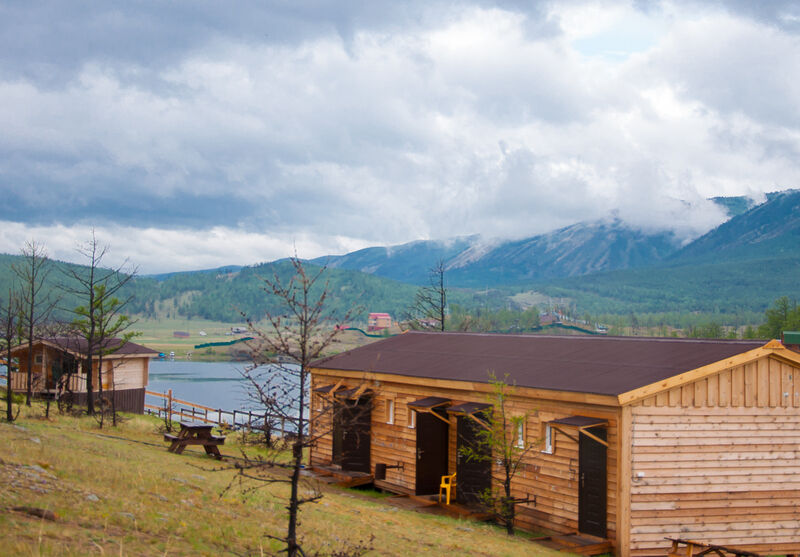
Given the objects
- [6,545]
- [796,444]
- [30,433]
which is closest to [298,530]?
[6,545]

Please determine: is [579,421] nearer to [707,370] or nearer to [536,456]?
[536,456]

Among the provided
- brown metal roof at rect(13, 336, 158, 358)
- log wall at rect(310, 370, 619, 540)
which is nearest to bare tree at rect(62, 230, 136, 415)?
brown metal roof at rect(13, 336, 158, 358)

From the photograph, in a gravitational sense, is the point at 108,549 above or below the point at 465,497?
above

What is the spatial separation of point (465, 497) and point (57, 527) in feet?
38.3

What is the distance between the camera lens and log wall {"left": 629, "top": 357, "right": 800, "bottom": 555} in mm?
14898

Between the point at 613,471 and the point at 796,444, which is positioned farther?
the point at 796,444

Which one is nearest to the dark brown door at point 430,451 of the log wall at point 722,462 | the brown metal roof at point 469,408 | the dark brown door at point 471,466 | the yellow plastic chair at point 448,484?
the yellow plastic chair at point 448,484

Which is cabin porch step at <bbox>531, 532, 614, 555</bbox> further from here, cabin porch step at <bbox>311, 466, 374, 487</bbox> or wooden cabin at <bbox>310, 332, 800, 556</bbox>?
cabin porch step at <bbox>311, 466, 374, 487</bbox>

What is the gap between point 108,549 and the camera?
8812 mm

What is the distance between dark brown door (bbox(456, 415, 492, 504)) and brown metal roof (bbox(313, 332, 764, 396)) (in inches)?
51.9

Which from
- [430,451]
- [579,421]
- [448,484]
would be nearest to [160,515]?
[579,421]

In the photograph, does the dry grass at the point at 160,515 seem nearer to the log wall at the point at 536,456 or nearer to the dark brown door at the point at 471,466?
the log wall at the point at 536,456

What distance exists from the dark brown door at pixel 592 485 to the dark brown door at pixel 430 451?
5.04 meters

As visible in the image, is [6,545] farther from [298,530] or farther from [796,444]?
[796,444]
